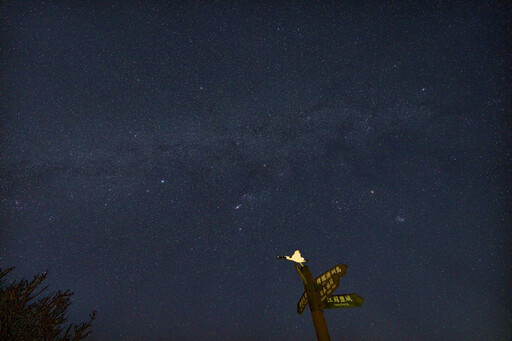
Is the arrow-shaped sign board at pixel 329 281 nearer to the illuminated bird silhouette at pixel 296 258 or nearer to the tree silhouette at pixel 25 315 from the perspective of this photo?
the illuminated bird silhouette at pixel 296 258

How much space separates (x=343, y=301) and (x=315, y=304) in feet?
1.72

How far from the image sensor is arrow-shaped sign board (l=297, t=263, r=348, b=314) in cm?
490

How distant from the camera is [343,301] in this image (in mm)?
5004

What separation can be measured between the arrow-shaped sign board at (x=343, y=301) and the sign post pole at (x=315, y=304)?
0.62 ft

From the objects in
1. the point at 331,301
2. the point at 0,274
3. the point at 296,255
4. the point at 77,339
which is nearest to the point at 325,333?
the point at 331,301

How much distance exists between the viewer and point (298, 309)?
541 centimetres

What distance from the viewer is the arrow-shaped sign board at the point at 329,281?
4898 mm

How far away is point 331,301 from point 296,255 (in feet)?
3.05

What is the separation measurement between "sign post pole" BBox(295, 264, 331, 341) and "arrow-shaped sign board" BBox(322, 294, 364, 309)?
0.19 meters

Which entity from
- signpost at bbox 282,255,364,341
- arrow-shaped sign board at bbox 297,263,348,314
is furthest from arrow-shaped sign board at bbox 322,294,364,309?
arrow-shaped sign board at bbox 297,263,348,314

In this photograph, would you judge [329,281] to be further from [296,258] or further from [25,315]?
[25,315]

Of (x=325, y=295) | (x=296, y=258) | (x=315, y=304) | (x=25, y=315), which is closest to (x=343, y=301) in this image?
(x=325, y=295)

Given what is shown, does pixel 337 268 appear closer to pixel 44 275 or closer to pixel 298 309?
pixel 298 309

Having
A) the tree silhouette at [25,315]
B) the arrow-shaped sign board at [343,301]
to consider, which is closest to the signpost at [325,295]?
the arrow-shaped sign board at [343,301]
